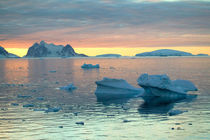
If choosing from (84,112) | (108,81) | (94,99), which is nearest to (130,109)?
(84,112)

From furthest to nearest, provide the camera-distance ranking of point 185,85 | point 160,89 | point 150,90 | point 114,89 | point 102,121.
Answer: point 185,85
point 114,89
point 150,90
point 160,89
point 102,121

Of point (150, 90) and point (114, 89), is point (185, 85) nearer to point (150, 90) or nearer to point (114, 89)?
point (150, 90)

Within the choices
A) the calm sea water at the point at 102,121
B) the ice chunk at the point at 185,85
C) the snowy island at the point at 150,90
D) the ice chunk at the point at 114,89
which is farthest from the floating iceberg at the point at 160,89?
the calm sea water at the point at 102,121

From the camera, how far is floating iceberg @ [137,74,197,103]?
3428cm

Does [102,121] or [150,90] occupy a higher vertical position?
[150,90]

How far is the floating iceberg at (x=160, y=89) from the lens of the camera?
3428cm

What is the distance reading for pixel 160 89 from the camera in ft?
117

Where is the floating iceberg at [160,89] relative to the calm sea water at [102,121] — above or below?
above

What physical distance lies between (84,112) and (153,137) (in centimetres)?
883

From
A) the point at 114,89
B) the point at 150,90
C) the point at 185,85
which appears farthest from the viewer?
the point at 185,85

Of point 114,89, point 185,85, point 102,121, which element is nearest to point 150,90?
point 114,89

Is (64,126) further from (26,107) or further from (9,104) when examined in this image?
(9,104)

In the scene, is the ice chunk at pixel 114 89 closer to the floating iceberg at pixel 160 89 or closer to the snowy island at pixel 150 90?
the snowy island at pixel 150 90

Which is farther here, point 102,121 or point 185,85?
point 185,85
